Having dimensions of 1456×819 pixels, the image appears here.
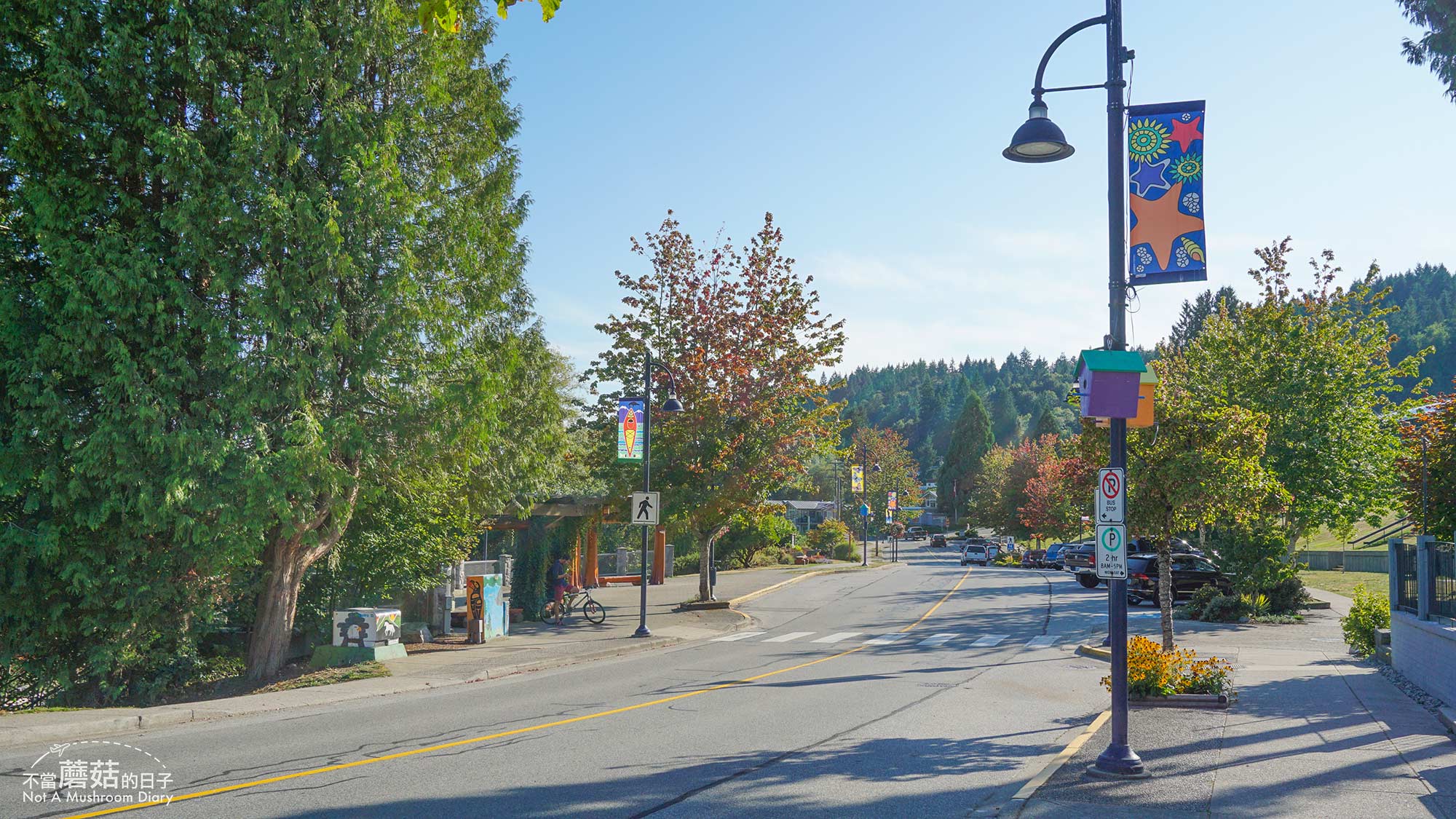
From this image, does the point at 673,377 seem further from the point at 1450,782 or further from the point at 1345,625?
the point at 1450,782

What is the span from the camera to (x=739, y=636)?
24.3 metres

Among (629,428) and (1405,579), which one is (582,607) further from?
(1405,579)

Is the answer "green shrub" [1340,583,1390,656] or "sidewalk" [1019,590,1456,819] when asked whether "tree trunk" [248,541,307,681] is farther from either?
"green shrub" [1340,583,1390,656]

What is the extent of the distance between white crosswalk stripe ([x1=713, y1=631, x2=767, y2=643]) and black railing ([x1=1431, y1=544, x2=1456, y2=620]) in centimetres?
1377

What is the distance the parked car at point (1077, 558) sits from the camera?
44.1m

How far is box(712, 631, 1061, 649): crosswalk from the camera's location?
2205 cm

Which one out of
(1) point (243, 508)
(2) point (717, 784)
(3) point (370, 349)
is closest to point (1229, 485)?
(2) point (717, 784)

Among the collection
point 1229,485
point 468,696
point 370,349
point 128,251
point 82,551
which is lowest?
point 468,696

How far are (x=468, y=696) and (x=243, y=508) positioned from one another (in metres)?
4.59

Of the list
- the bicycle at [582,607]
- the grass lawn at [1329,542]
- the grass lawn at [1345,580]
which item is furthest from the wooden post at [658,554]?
the grass lawn at [1329,542]

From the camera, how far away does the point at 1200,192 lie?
9008 millimetres

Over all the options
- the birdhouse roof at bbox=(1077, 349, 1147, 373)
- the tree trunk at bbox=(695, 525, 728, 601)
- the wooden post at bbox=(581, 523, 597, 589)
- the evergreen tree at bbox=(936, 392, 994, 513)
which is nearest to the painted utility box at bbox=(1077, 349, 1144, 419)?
the birdhouse roof at bbox=(1077, 349, 1147, 373)

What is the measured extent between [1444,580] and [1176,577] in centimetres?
1687

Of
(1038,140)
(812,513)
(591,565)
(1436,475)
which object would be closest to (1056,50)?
(1038,140)
